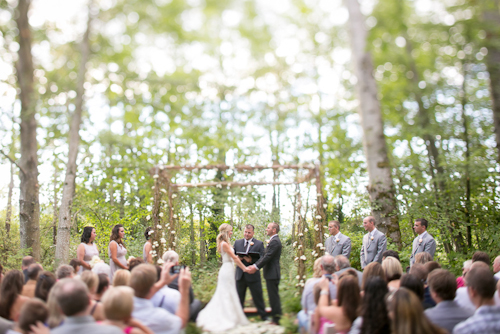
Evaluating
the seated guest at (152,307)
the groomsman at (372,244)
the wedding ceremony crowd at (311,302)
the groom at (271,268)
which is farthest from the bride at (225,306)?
the groomsman at (372,244)

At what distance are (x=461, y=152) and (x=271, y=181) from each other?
5.88 metres

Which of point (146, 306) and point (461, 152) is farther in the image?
point (461, 152)

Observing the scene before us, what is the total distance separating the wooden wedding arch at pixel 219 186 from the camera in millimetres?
6433

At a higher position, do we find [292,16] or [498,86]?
[292,16]

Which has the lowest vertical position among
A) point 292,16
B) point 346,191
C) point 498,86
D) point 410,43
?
point 346,191

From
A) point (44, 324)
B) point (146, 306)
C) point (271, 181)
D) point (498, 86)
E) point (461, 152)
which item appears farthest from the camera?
point (461, 152)

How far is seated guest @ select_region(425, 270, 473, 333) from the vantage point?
2.85 metres

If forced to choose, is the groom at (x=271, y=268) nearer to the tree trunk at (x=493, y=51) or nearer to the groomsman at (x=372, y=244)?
the groomsman at (x=372, y=244)

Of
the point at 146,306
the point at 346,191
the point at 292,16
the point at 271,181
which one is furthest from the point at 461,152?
the point at 146,306

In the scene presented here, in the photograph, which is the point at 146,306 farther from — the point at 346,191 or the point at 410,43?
the point at 410,43

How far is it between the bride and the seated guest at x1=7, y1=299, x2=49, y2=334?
231 centimetres

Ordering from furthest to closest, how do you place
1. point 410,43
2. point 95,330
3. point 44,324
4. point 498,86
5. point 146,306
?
point 410,43
point 498,86
point 146,306
point 44,324
point 95,330

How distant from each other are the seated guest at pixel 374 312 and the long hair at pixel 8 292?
2.76 m

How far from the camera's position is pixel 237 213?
723 cm
